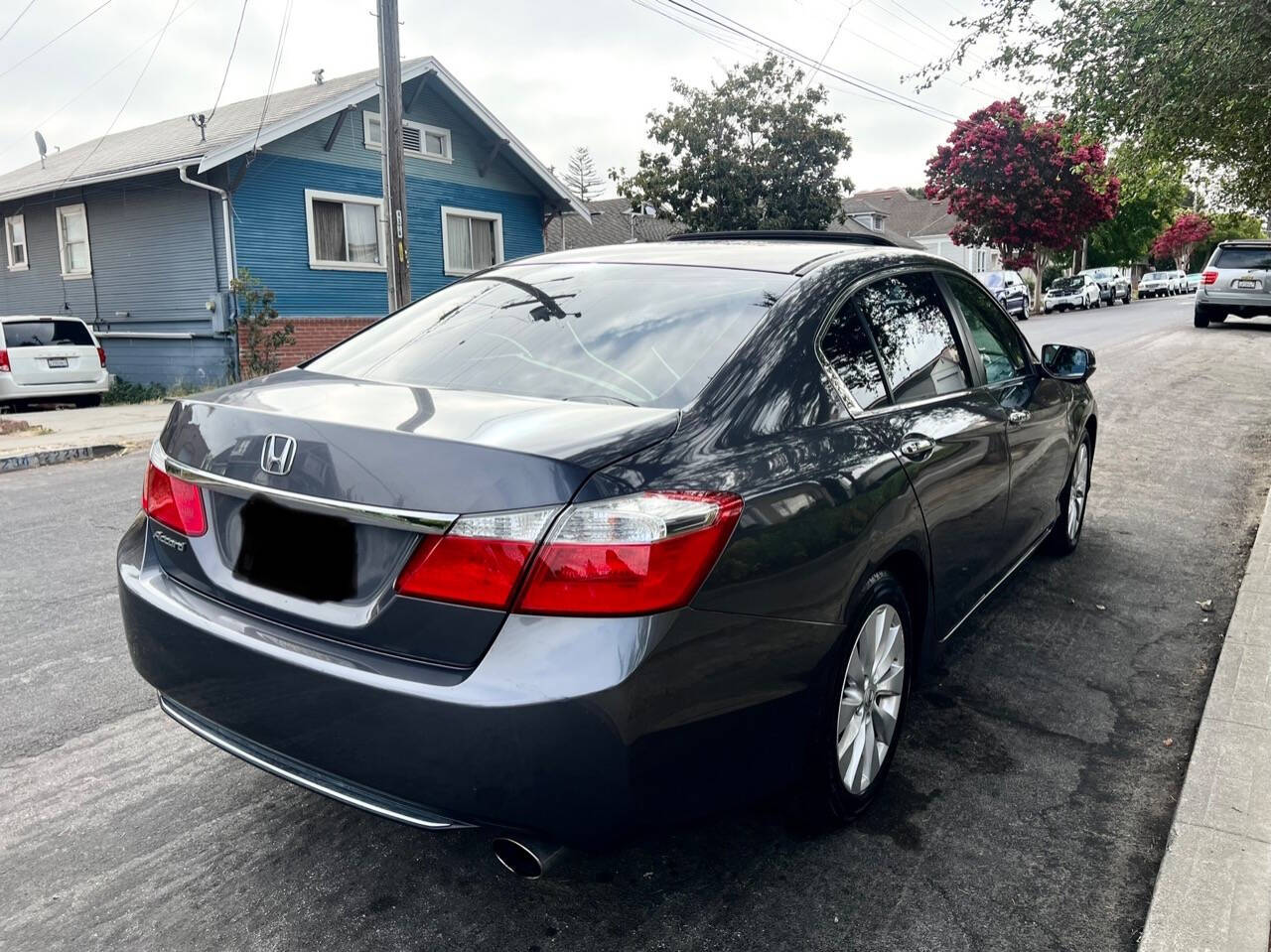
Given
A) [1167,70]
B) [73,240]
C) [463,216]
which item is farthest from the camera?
[463,216]

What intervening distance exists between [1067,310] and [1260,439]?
30894 mm

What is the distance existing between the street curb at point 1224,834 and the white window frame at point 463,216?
18.5 metres

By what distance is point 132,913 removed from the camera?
8.18 feet

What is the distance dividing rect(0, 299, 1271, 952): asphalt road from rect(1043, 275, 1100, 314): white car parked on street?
114ft

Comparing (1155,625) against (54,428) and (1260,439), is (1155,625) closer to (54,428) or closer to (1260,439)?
(1260,439)

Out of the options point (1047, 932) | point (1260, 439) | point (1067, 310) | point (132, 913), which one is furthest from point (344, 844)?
point (1067, 310)

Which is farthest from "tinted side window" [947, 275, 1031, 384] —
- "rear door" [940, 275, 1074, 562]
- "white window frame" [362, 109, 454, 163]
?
"white window frame" [362, 109, 454, 163]

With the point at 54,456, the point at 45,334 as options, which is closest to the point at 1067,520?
the point at 54,456

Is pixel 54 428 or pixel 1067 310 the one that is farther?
pixel 1067 310

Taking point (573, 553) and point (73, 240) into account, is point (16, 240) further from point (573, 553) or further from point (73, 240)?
point (573, 553)

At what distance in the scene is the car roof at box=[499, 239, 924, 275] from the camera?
3.24 meters

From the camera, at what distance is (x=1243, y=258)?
21078 mm

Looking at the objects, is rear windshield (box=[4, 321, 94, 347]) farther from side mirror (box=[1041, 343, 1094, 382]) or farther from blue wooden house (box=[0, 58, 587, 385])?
side mirror (box=[1041, 343, 1094, 382])

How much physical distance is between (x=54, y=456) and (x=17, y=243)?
567 inches
